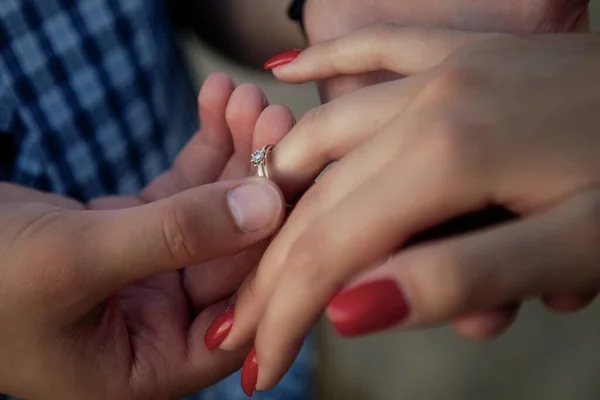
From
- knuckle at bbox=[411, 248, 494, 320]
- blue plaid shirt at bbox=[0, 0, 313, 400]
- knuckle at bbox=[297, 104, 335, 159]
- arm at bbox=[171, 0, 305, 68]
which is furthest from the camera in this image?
arm at bbox=[171, 0, 305, 68]

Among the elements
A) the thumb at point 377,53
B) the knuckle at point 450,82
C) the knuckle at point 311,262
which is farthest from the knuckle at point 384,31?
the knuckle at point 311,262

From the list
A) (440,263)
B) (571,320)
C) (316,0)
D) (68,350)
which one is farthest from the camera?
(571,320)

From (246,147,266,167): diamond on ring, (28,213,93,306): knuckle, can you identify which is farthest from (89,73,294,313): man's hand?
(28,213,93,306): knuckle

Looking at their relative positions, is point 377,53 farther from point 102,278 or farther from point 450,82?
point 102,278

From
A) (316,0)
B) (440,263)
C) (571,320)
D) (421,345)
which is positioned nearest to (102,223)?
(440,263)

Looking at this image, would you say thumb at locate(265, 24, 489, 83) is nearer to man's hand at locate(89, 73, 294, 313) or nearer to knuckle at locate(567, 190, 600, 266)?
man's hand at locate(89, 73, 294, 313)

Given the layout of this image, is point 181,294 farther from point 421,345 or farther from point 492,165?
point 421,345

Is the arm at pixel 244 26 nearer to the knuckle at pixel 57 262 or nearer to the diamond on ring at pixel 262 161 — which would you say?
the diamond on ring at pixel 262 161
